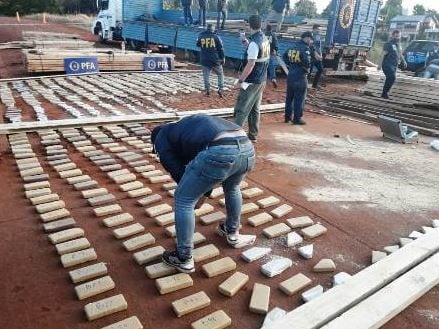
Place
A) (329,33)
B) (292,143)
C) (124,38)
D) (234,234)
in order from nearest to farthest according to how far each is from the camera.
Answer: (234,234), (292,143), (329,33), (124,38)

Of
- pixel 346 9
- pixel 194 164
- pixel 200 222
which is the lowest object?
pixel 200 222

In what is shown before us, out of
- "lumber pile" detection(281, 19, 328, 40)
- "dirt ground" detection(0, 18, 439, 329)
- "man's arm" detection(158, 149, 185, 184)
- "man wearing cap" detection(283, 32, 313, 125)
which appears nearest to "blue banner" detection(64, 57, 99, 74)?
"dirt ground" detection(0, 18, 439, 329)

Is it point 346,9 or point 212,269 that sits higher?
point 346,9

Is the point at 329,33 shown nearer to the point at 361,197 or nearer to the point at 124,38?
the point at 361,197

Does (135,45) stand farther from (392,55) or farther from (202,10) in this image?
(392,55)

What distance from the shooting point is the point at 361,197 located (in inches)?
171

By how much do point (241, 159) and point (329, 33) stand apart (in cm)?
1082

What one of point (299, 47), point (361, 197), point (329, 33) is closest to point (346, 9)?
point (329, 33)

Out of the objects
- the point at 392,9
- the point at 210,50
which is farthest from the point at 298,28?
the point at 392,9

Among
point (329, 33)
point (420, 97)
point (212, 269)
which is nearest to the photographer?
point (212, 269)

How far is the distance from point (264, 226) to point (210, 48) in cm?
623

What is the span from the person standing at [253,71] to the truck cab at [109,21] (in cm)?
1557

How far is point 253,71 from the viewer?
5527 mm

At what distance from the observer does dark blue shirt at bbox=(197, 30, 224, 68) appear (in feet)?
29.2
